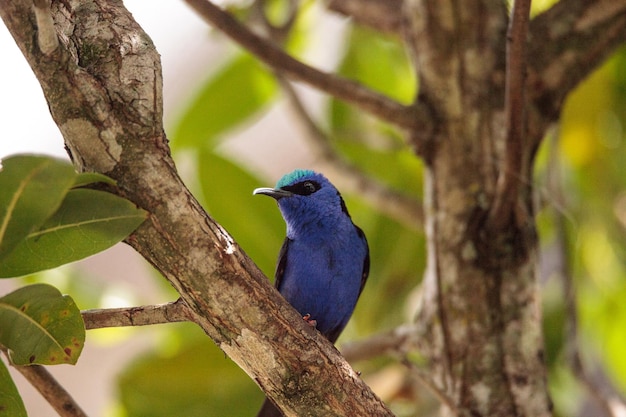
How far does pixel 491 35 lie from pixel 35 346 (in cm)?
230

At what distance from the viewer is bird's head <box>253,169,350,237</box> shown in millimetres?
3846

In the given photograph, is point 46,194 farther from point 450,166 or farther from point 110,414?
point 110,414

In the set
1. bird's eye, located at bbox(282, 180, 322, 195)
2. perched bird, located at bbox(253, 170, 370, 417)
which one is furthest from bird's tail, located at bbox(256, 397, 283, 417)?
bird's eye, located at bbox(282, 180, 322, 195)

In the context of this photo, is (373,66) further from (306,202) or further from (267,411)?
(267,411)

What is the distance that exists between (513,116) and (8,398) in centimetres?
190

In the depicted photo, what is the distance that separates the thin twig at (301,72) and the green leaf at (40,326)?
146cm

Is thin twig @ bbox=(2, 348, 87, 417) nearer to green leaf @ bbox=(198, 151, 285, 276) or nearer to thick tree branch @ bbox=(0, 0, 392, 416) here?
thick tree branch @ bbox=(0, 0, 392, 416)

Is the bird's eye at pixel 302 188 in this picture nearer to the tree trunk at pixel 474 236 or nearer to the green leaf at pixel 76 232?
the tree trunk at pixel 474 236

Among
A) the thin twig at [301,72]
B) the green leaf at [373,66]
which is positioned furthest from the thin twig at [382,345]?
the green leaf at [373,66]

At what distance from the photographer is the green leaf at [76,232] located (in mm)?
1919

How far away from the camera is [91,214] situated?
6.40 feet

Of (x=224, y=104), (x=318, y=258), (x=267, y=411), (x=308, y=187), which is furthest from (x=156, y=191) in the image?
(x=224, y=104)

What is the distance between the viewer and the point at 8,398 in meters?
2.02

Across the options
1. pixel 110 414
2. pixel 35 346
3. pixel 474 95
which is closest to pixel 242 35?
pixel 474 95
